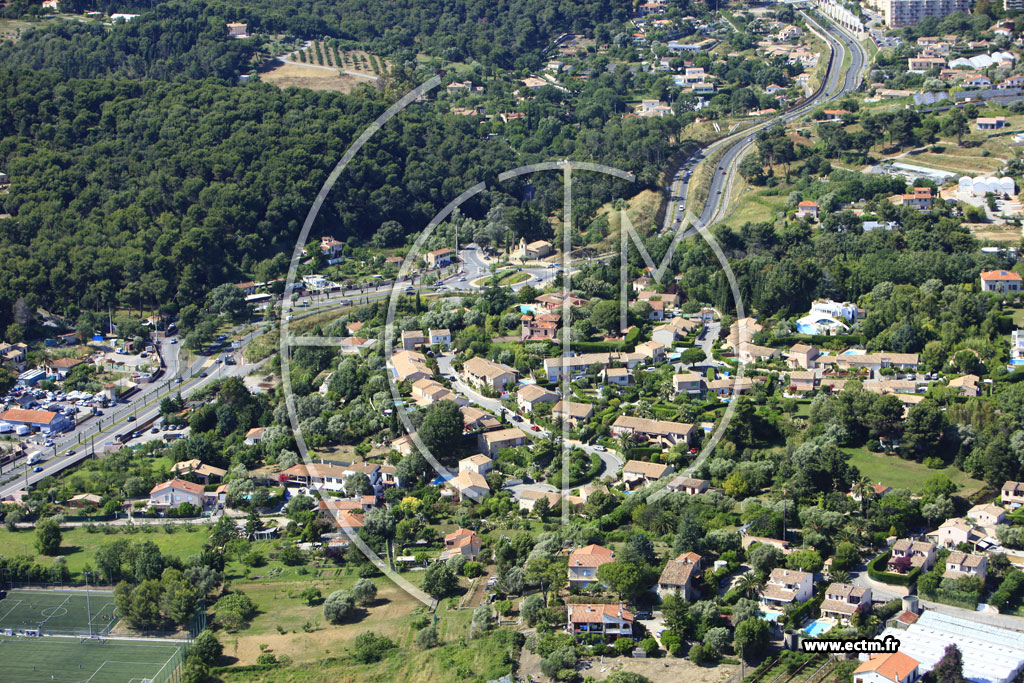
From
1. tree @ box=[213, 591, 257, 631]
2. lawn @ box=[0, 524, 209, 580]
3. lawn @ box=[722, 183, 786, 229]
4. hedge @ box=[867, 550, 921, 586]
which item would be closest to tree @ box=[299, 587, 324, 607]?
tree @ box=[213, 591, 257, 631]

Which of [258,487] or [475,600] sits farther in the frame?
[258,487]

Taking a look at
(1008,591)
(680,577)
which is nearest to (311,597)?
(680,577)

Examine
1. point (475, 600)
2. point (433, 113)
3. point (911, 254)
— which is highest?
point (433, 113)

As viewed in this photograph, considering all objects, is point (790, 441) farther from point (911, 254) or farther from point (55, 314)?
point (55, 314)

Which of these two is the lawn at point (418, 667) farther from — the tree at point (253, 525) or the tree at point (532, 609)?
the tree at point (253, 525)

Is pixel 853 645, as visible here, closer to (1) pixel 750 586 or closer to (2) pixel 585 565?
(1) pixel 750 586

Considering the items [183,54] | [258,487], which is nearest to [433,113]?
[183,54]
